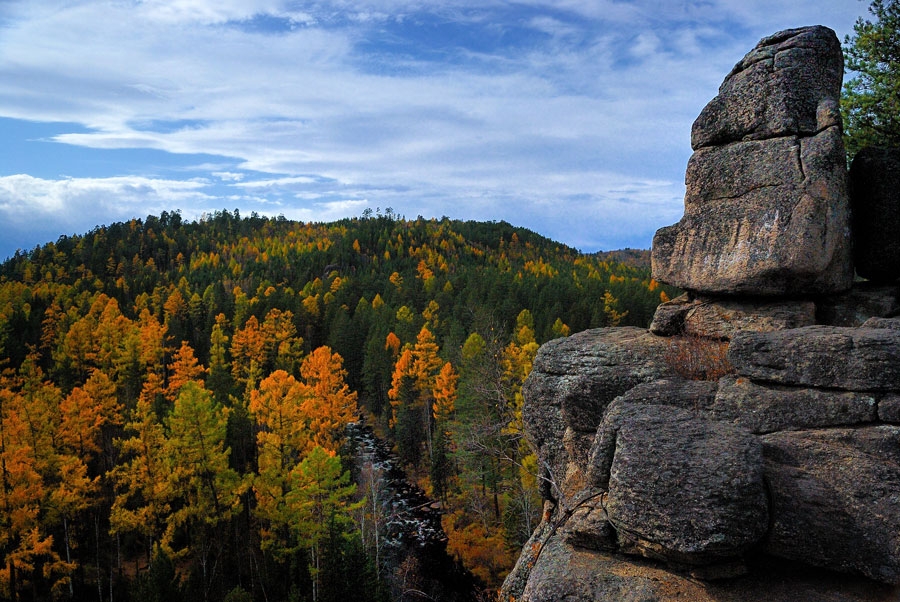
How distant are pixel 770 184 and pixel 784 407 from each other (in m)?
5.37

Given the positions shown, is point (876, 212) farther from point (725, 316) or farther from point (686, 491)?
point (686, 491)

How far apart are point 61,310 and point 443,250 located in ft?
367

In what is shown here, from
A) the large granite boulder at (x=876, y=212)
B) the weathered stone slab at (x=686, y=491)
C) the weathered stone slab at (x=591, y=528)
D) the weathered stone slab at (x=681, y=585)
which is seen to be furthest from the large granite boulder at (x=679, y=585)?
the large granite boulder at (x=876, y=212)

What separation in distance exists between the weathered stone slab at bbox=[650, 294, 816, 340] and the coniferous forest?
17.1 feet

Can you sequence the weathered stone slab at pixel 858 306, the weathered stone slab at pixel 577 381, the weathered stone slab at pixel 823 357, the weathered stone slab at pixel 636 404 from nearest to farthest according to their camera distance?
the weathered stone slab at pixel 823 357, the weathered stone slab at pixel 636 404, the weathered stone slab at pixel 858 306, the weathered stone slab at pixel 577 381

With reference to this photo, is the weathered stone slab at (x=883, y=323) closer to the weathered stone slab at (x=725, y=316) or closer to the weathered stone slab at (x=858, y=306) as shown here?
the weathered stone slab at (x=725, y=316)

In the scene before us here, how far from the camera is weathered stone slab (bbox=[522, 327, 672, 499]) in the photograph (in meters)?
12.1

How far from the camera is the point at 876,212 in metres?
12.5

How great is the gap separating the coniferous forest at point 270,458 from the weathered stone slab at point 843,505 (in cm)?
533

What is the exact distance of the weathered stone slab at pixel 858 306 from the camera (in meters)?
11.9

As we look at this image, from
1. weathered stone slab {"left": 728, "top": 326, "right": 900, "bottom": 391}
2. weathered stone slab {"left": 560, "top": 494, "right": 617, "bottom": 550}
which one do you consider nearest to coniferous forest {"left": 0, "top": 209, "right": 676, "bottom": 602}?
weathered stone slab {"left": 560, "top": 494, "right": 617, "bottom": 550}

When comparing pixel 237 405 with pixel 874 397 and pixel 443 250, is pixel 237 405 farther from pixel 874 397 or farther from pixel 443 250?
pixel 443 250

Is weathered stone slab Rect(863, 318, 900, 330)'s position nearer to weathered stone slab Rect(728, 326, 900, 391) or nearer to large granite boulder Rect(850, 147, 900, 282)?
weathered stone slab Rect(728, 326, 900, 391)

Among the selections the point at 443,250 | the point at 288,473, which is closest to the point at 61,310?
the point at 288,473
